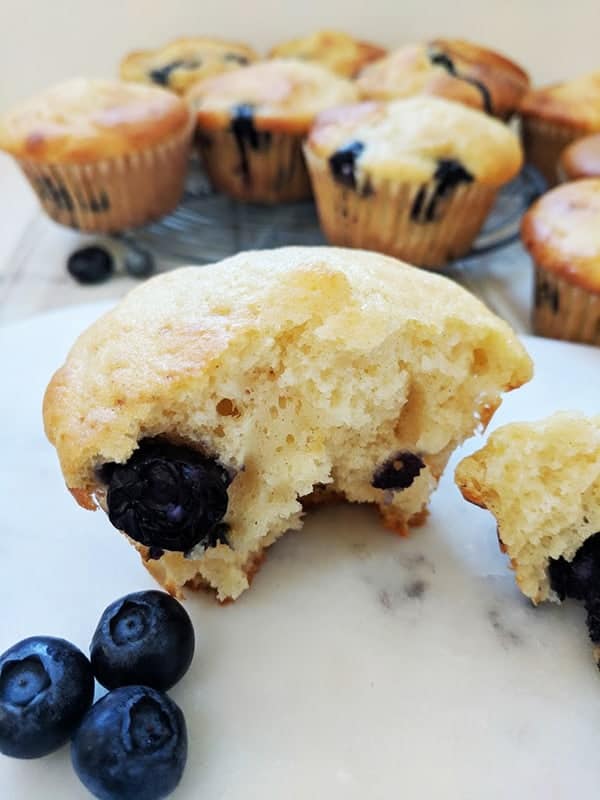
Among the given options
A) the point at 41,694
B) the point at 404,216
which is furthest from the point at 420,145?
the point at 41,694

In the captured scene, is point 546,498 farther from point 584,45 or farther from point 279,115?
point 584,45

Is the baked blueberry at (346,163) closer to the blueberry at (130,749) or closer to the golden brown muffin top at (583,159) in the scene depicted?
the golden brown muffin top at (583,159)

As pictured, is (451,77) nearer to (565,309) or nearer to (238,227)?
(238,227)

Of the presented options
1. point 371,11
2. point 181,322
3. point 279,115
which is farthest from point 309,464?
point 371,11

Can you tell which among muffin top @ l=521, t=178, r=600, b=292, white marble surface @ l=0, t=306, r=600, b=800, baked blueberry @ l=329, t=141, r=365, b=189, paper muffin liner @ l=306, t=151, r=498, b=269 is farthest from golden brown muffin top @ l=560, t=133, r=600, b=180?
white marble surface @ l=0, t=306, r=600, b=800

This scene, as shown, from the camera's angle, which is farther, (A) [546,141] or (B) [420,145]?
(A) [546,141]

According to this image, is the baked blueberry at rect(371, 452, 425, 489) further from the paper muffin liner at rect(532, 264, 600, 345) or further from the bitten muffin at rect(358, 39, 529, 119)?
the bitten muffin at rect(358, 39, 529, 119)
